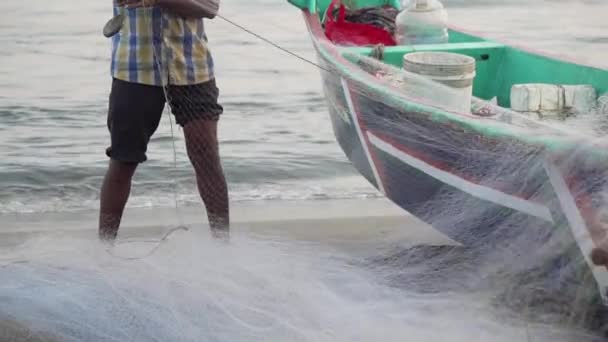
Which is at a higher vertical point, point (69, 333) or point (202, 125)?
point (202, 125)

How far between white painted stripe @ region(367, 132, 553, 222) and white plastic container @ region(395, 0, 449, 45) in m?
1.32

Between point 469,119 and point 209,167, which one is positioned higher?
point 469,119

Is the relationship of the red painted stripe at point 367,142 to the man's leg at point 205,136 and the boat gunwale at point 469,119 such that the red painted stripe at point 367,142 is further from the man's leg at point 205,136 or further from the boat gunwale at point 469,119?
the man's leg at point 205,136

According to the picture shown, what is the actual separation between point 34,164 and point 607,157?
15.2ft

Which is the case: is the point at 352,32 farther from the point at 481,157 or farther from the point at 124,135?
the point at 481,157

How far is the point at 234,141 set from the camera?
274 inches

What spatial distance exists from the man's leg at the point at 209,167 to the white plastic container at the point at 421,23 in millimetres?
1949

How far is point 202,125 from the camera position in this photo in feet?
11.5

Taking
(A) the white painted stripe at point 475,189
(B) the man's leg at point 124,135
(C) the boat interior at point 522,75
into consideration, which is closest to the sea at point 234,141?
(C) the boat interior at point 522,75

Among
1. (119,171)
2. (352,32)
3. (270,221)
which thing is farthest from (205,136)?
(352,32)

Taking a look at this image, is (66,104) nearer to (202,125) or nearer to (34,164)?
(34,164)

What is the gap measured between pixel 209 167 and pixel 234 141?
337 cm

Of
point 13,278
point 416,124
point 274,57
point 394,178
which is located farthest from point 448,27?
point 274,57

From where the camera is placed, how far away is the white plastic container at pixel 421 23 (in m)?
5.09
